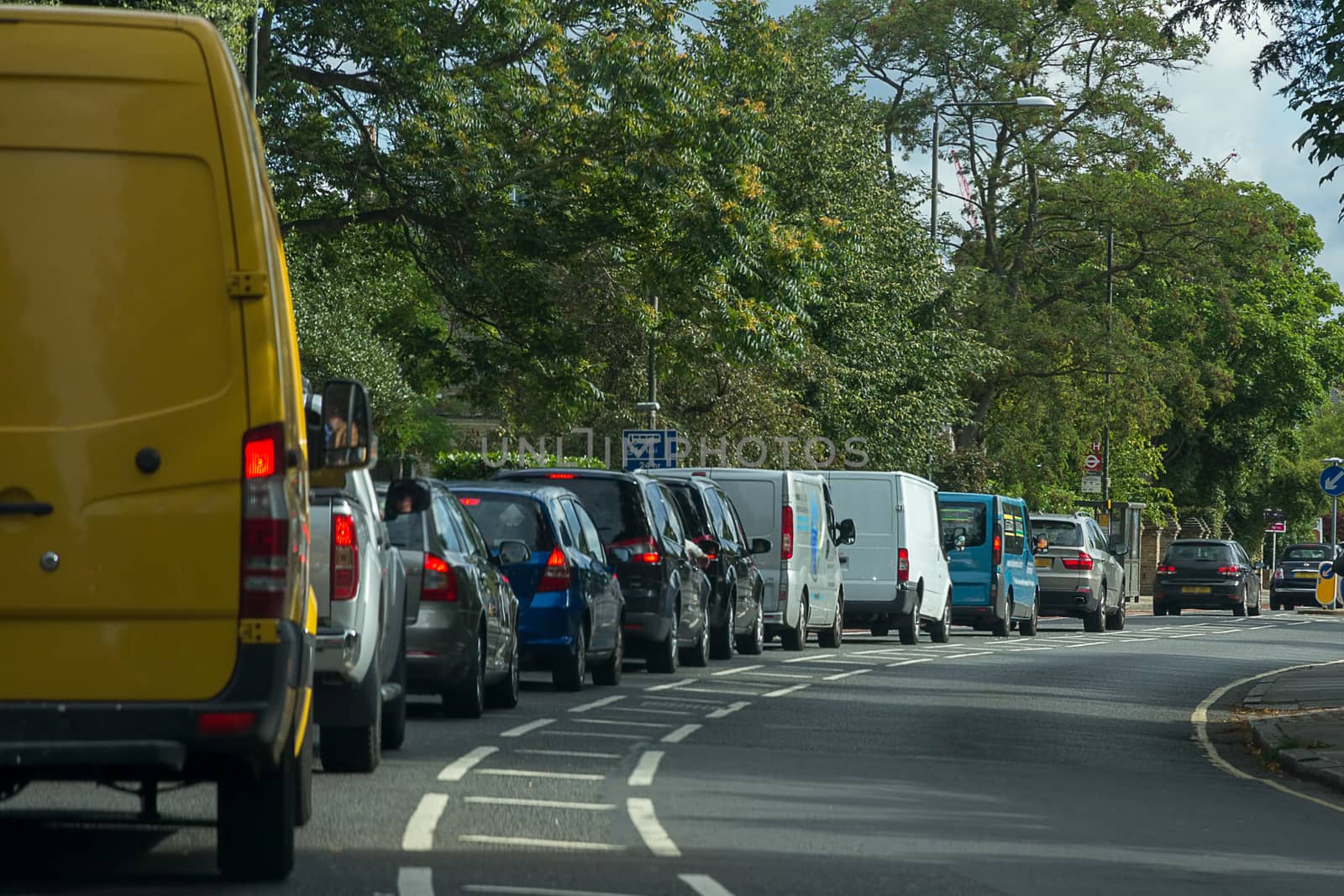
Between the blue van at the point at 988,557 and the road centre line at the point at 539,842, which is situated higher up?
the blue van at the point at 988,557

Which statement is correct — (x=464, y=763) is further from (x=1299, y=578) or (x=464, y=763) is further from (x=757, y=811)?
(x=1299, y=578)

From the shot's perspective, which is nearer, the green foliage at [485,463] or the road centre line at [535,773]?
the road centre line at [535,773]

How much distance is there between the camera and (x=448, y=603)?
48.4ft

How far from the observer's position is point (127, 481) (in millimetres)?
7336

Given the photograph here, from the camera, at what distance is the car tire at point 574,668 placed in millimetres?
18516

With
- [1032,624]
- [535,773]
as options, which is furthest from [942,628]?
[535,773]

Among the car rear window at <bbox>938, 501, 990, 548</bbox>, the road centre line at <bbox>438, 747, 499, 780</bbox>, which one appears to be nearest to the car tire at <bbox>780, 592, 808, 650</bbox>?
the car rear window at <bbox>938, 501, 990, 548</bbox>

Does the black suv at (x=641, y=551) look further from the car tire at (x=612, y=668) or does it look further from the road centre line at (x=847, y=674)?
the road centre line at (x=847, y=674)

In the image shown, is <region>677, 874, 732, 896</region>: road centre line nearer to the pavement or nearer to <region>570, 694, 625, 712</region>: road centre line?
the pavement

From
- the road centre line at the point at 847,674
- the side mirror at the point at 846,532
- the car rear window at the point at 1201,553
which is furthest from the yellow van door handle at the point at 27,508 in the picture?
the car rear window at the point at 1201,553

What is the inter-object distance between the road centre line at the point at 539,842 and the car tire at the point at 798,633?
18.4 metres

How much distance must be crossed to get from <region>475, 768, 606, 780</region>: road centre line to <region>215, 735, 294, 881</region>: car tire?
398 cm

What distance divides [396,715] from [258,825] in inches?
196

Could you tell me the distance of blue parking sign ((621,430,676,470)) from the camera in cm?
3359
